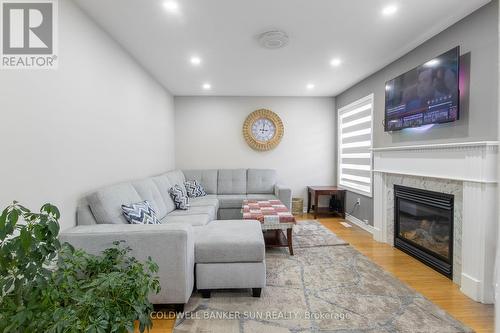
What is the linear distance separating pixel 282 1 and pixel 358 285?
2552 millimetres

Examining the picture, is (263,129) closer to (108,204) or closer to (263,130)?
(263,130)

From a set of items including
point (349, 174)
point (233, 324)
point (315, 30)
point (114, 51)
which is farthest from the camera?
point (349, 174)

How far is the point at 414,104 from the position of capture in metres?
2.78

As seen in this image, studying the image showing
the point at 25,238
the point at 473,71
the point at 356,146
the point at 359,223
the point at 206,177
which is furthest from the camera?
the point at 206,177

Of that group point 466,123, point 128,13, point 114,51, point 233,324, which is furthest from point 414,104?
point 114,51

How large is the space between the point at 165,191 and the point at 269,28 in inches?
92.7

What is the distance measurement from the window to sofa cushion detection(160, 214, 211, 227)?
8.45 feet

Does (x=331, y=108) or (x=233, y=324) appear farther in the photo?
(x=331, y=108)

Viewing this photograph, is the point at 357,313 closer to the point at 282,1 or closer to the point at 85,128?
the point at 282,1

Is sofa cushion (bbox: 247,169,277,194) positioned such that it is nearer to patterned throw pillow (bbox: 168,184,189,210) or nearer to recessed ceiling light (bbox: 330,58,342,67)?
patterned throw pillow (bbox: 168,184,189,210)


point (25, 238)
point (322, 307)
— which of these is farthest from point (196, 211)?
point (25, 238)

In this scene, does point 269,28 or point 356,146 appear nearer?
point 269,28

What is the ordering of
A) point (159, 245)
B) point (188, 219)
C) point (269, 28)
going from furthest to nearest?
point (188, 219), point (269, 28), point (159, 245)

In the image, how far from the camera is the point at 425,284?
2.29 metres
